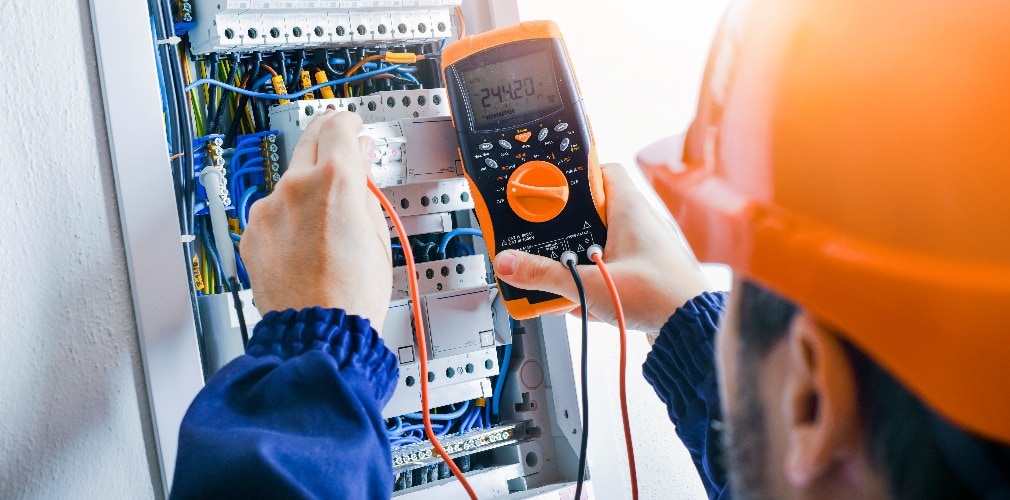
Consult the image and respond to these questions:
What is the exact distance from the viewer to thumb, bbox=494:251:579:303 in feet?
3.39

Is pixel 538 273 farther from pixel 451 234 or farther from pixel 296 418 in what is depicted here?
pixel 296 418

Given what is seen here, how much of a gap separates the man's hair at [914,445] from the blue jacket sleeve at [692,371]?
1.61ft

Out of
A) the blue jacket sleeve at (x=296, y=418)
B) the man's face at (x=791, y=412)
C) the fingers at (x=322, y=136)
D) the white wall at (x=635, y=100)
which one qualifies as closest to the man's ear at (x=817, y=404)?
the man's face at (x=791, y=412)

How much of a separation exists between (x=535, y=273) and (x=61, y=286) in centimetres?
49

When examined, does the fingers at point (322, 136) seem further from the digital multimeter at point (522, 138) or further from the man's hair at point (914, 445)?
the man's hair at point (914, 445)

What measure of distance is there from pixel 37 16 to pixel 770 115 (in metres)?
0.70

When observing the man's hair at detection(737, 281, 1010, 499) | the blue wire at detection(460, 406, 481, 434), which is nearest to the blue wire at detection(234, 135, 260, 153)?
the blue wire at detection(460, 406, 481, 434)

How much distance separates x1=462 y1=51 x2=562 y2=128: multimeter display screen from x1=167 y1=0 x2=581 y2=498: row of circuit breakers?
54 mm

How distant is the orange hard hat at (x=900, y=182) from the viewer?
1.21 ft

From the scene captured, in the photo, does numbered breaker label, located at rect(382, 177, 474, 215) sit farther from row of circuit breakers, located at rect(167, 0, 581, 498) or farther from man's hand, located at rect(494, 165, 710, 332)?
man's hand, located at rect(494, 165, 710, 332)

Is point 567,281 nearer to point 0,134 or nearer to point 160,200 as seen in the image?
point 160,200

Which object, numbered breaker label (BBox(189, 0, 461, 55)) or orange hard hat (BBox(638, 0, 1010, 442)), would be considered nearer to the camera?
orange hard hat (BBox(638, 0, 1010, 442))

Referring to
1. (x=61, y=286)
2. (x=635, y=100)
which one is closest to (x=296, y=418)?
(x=61, y=286)

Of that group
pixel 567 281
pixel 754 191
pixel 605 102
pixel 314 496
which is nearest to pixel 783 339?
pixel 754 191
